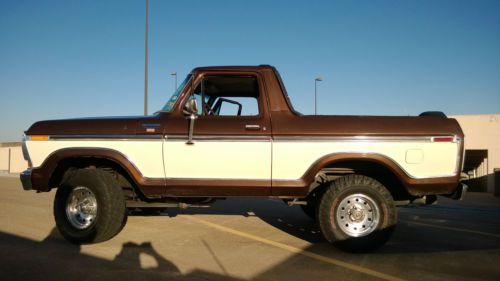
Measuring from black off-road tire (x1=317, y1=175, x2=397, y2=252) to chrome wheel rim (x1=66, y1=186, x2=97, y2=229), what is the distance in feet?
9.31

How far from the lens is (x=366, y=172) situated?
15.6 ft

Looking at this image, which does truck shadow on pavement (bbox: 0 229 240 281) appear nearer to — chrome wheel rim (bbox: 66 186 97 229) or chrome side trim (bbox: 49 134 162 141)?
chrome wheel rim (bbox: 66 186 97 229)

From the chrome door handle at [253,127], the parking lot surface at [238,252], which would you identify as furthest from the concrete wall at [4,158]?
the chrome door handle at [253,127]

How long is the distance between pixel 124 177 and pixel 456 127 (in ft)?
13.6

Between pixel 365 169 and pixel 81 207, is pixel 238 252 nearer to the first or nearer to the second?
pixel 365 169

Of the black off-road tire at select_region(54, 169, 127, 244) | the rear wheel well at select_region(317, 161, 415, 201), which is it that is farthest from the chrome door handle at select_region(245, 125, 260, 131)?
the black off-road tire at select_region(54, 169, 127, 244)

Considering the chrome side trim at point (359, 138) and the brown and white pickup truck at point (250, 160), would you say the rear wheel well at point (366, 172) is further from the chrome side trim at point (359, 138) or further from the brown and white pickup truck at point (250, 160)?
the chrome side trim at point (359, 138)

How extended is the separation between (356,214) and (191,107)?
90.4 inches

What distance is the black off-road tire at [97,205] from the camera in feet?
15.0

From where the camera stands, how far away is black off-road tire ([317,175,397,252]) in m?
4.27

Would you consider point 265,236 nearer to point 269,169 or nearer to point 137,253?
point 269,169

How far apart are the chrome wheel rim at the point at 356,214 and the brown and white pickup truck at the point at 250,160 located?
1cm

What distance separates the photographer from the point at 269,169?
4.46 meters

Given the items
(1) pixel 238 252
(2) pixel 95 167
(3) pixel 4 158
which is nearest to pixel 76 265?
(2) pixel 95 167
